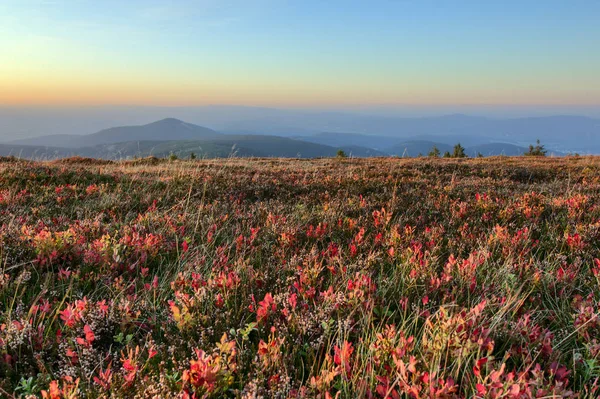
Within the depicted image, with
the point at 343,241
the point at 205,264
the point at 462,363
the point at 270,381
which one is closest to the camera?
the point at 270,381

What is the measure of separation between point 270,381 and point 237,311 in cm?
109

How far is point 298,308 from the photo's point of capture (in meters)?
3.20

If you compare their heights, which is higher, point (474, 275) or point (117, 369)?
point (474, 275)

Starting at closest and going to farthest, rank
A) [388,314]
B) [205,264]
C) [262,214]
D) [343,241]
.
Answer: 1. [388,314]
2. [205,264]
3. [343,241]
4. [262,214]

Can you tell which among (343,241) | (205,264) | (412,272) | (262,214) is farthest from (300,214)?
(412,272)

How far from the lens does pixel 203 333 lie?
8.93 feet

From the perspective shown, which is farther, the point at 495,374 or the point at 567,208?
the point at 567,208

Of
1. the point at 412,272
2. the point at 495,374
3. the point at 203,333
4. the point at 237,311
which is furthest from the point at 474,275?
the point at 203,333

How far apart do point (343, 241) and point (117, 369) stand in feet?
11.7

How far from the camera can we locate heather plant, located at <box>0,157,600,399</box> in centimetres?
227

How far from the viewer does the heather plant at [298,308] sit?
7.45 ft

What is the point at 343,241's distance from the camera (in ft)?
17.8

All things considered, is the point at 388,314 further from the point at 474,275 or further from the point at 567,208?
the point at 567,208

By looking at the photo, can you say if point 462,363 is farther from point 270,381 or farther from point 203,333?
point 203,333
